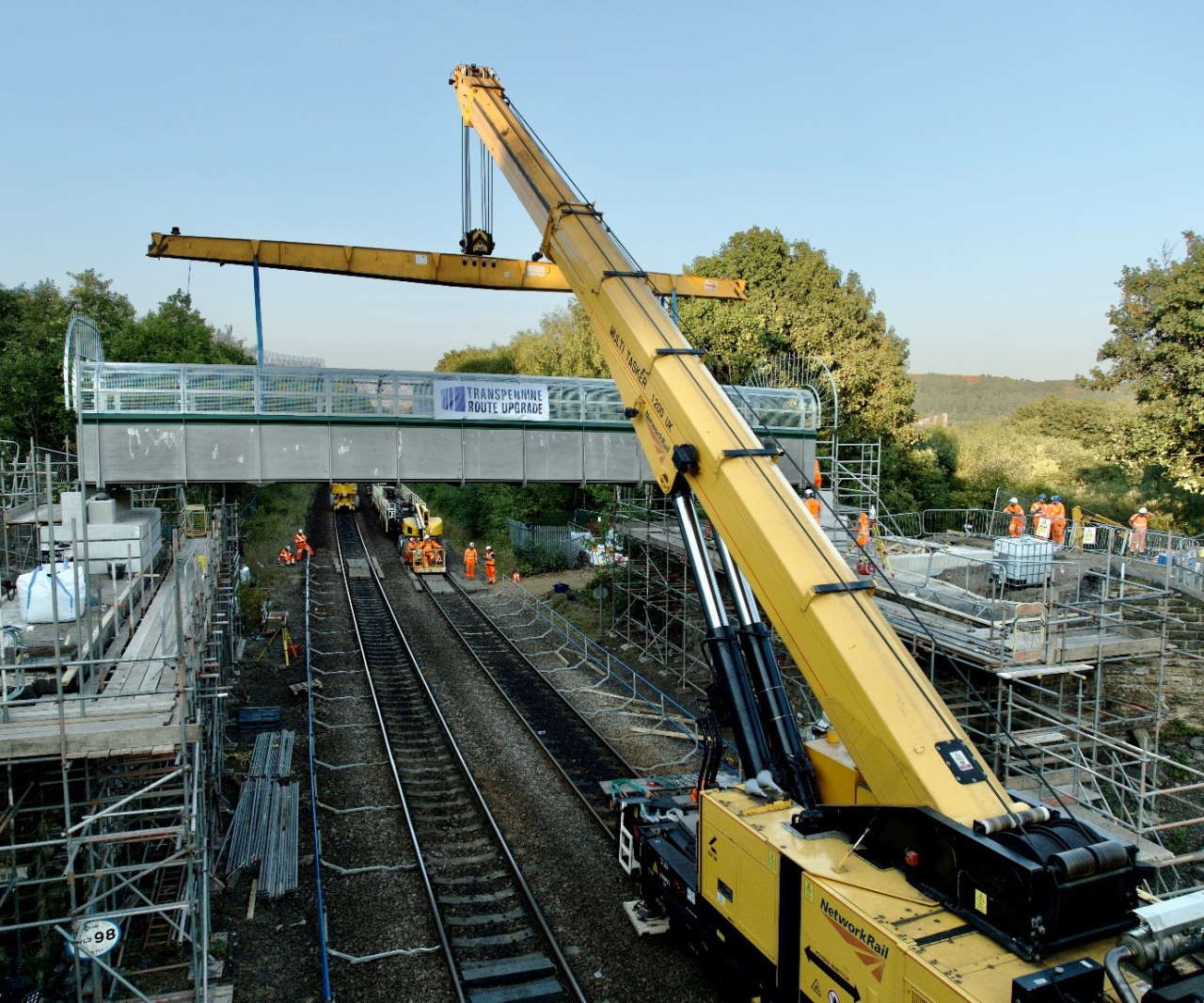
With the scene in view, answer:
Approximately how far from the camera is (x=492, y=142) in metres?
16.3

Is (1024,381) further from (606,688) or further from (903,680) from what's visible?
(903,680)

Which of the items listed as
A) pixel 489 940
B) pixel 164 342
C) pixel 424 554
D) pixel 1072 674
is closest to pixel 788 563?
pixel 489 940

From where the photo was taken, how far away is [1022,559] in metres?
15.2

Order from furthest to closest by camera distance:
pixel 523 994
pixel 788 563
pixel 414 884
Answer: pixel 414 884 → pixel 523 994 → pixel 788 563

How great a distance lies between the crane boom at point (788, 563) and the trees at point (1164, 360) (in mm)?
16629

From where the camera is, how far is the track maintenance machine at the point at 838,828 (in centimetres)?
555

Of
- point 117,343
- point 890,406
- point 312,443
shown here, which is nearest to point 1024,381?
point 890,406

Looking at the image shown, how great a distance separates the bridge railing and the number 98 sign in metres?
10.5

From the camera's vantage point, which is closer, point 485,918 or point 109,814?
point 109,814

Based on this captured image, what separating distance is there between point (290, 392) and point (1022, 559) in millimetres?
14209

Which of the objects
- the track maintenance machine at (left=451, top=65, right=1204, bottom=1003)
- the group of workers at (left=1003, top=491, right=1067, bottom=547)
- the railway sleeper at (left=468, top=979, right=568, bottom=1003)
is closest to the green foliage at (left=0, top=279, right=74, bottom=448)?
the railway sleeper at (left=468, top=979, right=568, bottom=1003)

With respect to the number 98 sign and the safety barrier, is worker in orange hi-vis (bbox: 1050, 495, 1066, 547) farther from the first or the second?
the number 98 sign

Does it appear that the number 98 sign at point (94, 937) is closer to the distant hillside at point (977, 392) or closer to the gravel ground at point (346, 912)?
the gravel ground at point (346, 912)

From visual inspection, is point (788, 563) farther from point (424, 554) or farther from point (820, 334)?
point (424, 554)
